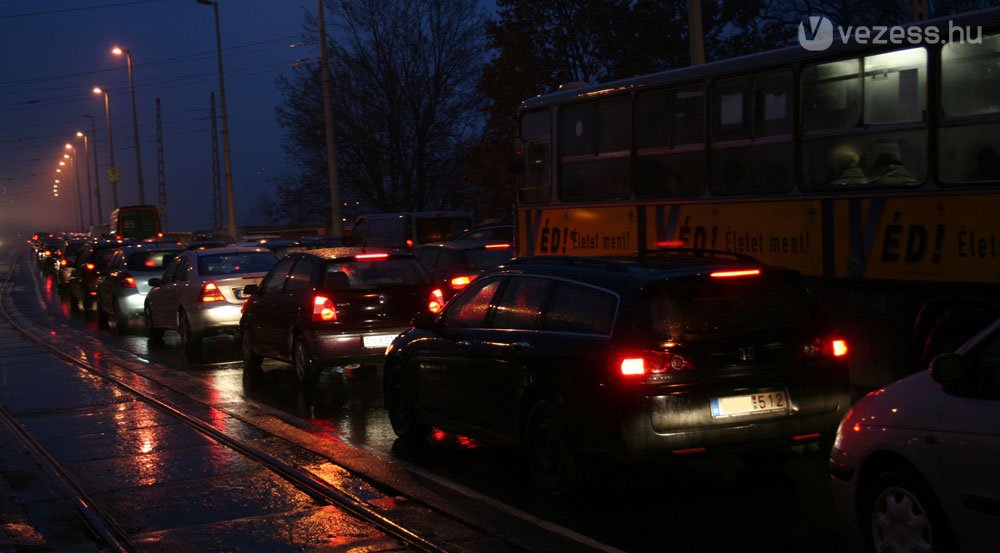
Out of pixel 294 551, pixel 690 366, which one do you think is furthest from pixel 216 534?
pixel 690 366

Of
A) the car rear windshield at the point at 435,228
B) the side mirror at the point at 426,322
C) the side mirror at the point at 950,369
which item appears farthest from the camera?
the car rear windshield at the point at 435,228

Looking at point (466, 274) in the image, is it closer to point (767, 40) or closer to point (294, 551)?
point (294, 551)

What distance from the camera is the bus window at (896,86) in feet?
32.7

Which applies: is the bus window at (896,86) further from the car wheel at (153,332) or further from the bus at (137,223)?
the bus at (137,223)

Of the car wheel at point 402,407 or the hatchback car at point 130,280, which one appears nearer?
the car wheel at point 402,407

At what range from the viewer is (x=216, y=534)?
7188 millimetres

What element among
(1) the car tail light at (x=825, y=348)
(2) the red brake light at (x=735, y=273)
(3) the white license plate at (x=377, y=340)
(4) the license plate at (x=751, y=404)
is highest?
(2) the red brake light at (x=735, y=273)

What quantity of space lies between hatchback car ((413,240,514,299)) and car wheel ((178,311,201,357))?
370cm

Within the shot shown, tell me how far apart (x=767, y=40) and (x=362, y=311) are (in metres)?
27.1

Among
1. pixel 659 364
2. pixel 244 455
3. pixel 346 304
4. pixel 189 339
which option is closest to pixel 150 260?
pixel 189 339

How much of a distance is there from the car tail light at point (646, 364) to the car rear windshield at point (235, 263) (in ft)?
41.1

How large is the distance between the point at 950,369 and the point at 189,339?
15.1 metres

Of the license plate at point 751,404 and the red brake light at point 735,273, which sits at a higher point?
the red brake light at point 735,273

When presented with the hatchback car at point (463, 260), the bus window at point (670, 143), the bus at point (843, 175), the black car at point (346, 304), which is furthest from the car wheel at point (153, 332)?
the bus window at point (670, 143)
